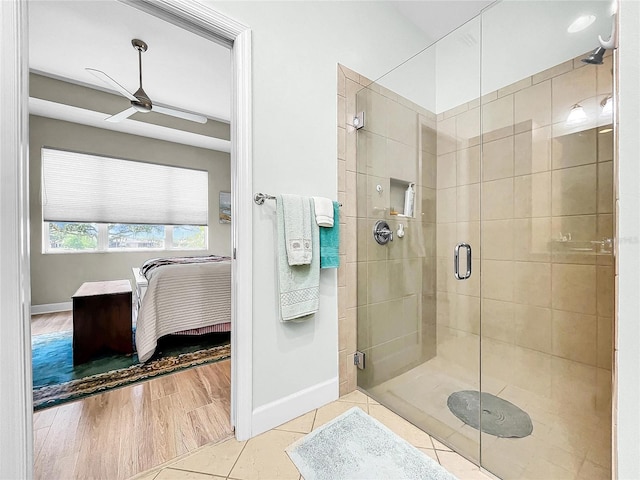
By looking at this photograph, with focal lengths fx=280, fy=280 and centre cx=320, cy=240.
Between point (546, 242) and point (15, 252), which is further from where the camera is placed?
point (546, 242)

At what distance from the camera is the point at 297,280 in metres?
1.53

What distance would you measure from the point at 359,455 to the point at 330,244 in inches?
40.6

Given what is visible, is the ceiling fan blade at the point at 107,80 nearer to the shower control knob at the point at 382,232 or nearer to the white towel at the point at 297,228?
the white towel at the point at 297,228

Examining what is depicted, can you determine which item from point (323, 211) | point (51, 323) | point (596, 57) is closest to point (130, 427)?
point (323, 211)

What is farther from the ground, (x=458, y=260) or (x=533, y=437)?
(x=458, y=260)

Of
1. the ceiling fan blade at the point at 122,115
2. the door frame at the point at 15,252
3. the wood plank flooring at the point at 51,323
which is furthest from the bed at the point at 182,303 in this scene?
the ceiling fan blade at the point at 122,115

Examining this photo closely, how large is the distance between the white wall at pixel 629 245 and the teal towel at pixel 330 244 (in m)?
1.25

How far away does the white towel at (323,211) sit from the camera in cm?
158

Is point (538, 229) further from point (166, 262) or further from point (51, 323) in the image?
point (51, 323)

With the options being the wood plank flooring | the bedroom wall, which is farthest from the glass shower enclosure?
the bedroom wall

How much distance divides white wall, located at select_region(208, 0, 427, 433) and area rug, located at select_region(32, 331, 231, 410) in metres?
1.08

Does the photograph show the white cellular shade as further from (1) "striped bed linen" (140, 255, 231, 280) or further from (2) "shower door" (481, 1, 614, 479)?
(2) "shower door" (481, 1, 614, 479)

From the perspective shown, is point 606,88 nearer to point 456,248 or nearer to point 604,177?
point 604,177

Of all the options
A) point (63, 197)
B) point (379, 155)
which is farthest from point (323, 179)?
point (63, 197)
